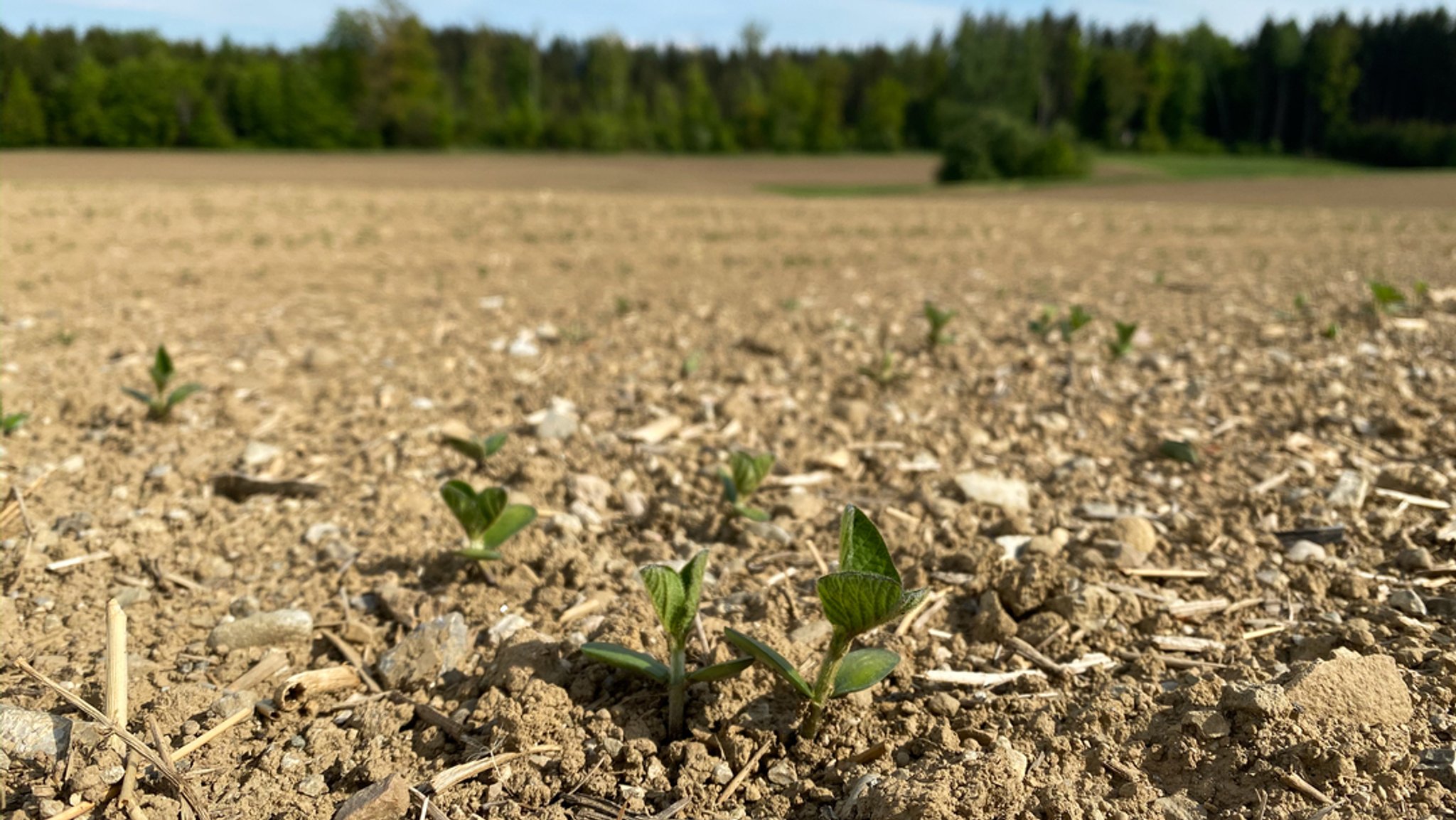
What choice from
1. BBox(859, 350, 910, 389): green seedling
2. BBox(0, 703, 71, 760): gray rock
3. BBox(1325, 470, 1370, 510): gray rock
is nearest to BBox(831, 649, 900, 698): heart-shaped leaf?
BBox(0, 703, 71, 760): gray rock

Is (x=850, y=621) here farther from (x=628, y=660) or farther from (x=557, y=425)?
(x=557, y=425)

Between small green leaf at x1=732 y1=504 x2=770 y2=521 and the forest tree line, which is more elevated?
the forest tree line

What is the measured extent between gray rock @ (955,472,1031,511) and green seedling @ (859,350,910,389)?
1.04 metres

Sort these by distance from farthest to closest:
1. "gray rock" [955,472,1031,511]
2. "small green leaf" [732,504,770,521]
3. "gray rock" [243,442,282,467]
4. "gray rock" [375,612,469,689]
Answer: "gray rock" [243,442,282,467] → "gray rock" [955,472,1031,511] → "small green leaf" [732,504,770,521] → "gray rock" [375,612,469,689]

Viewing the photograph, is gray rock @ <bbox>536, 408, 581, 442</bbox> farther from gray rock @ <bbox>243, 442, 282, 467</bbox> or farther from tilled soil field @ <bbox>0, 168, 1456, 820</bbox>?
gray rock @ <bbox>243, 442, 282, 467</bbox>

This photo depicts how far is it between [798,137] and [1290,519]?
67908 mm

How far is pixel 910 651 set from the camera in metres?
2.32

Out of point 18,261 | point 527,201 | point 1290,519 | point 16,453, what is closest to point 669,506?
point 1290,519

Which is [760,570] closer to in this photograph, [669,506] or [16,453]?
[669,506]

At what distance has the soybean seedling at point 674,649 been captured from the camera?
2.00 meters

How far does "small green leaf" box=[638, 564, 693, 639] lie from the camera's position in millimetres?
1998

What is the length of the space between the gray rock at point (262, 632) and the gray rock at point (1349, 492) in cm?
293

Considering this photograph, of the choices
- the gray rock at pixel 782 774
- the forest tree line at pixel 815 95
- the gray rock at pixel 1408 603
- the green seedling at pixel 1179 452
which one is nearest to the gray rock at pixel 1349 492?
the green seedling at pixel 1179 452

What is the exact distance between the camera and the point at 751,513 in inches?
113
